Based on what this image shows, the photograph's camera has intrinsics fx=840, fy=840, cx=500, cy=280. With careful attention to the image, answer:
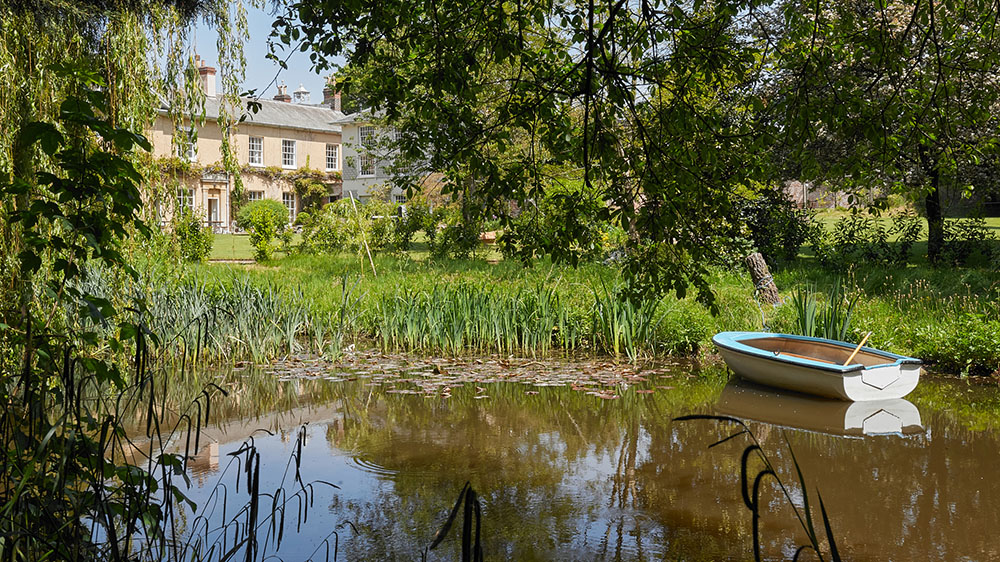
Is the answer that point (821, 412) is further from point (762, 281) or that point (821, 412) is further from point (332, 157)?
point (332, 157)

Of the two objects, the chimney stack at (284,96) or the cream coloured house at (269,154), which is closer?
the cream coloured house at (269,154)

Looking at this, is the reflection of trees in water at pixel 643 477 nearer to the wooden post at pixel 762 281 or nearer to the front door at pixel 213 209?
the wooden post at pixel 762 281

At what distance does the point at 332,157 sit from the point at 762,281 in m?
29.4

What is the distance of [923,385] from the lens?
875cm

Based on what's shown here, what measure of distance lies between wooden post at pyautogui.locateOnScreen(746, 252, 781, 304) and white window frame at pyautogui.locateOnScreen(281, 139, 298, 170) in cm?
2810

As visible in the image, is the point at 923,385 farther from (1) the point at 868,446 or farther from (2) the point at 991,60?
(2) the point at 991,60

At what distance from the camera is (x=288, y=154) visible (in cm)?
3722

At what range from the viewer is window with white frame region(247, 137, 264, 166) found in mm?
35656

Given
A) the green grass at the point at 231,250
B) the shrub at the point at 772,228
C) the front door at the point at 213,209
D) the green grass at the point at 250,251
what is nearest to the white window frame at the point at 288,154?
the front door at the point at 213,209

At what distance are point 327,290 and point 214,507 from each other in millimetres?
7756

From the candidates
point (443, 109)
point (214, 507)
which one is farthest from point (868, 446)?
point (214, 507)

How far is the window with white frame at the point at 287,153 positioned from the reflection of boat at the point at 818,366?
101 ft

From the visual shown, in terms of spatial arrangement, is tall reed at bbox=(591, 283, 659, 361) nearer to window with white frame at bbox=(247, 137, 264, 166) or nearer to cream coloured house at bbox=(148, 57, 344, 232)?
cream coloured house at bbox=(148, 57, 344, 232)

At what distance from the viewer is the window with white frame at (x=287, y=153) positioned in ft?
121
